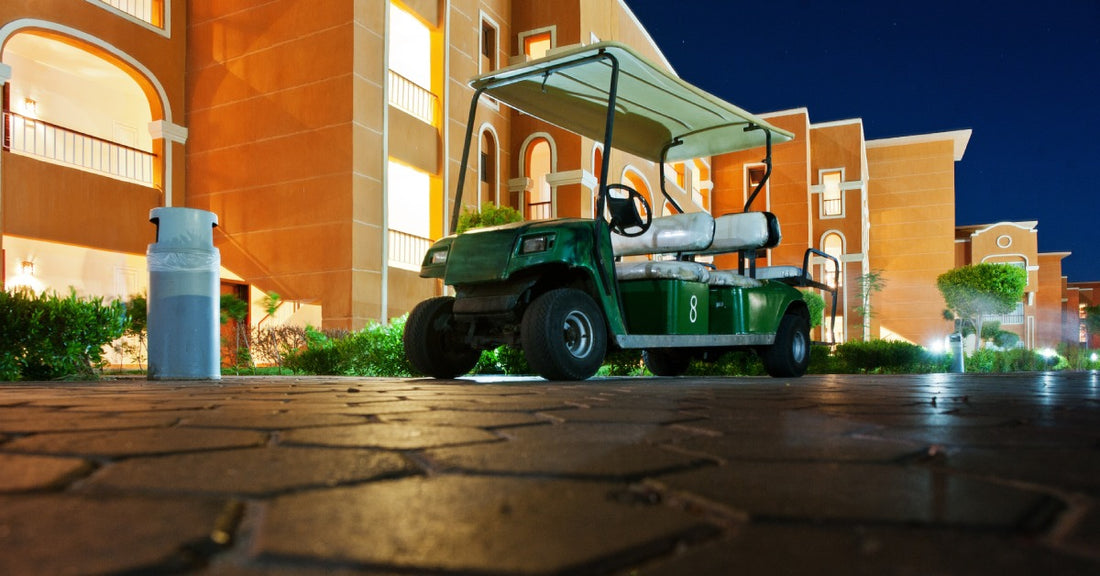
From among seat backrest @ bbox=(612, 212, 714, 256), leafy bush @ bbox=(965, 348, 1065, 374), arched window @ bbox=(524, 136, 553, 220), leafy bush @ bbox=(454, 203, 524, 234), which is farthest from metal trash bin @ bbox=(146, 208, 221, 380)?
leafy bush @ bbox=(965, 348, 1065, 374)

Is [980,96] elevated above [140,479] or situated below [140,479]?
above

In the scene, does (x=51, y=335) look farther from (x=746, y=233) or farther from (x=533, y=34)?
(x=533, y=34)

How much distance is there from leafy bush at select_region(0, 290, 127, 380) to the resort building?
7410 mm

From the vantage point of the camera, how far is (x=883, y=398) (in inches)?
142

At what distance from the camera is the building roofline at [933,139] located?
1580 inches

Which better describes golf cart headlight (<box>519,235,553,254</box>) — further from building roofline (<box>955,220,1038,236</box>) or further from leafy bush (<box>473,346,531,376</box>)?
building roofline (<box>955,220,1038,236</box>)

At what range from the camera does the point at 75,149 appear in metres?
15.2

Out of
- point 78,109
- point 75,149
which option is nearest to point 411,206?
point 75,149

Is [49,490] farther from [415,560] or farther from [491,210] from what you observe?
[491,210]

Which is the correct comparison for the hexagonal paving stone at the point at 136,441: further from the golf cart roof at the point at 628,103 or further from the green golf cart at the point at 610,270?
the golf cart roof at the point at 628,103

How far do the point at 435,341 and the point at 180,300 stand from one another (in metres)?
2.12

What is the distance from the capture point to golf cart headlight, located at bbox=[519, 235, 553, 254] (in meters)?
5.43

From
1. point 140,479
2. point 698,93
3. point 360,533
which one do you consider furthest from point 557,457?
point 698,93

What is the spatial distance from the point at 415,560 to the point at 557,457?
76cm
